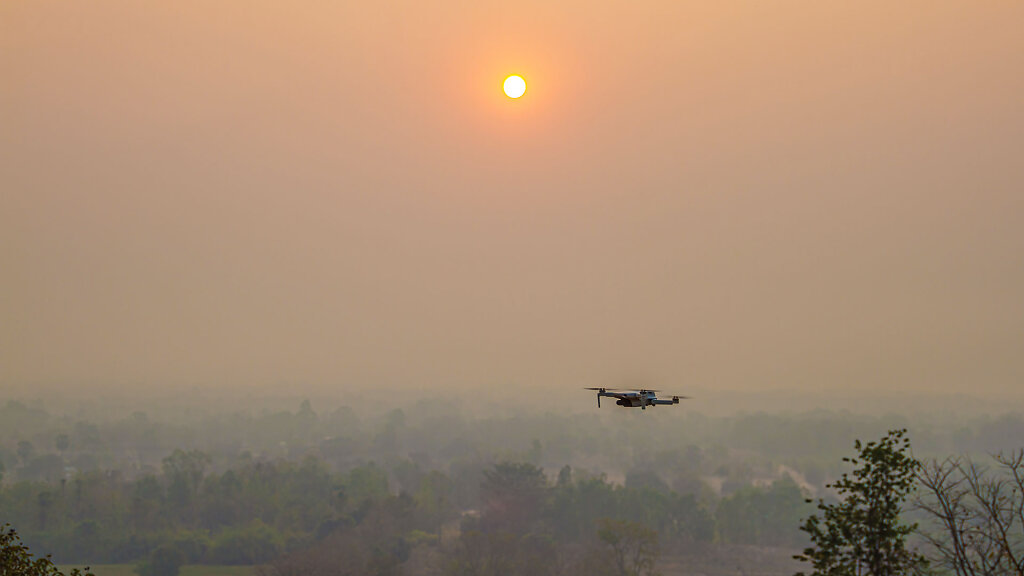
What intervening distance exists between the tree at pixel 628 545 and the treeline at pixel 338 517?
25.4ft

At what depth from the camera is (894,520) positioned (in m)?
41.1

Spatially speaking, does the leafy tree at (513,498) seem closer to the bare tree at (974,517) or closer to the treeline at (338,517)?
the treeline at (338,517)

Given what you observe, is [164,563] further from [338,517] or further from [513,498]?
[513,498]

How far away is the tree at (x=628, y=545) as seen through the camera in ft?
436

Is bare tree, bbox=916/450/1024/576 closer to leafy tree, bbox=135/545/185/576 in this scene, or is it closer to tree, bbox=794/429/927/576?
tree, bbox=794/429/927/576

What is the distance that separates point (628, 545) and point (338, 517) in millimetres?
60949

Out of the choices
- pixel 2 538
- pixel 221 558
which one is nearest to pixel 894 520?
pixel 2 538

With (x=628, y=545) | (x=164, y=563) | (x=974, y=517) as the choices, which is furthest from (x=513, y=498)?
(x=974, y=517)

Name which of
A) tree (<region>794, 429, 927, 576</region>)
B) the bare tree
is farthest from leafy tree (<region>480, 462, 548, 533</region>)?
the bare tree

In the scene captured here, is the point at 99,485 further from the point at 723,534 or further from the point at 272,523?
the point at 723,534

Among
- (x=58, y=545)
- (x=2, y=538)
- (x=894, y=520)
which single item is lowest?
(x=58, y=545)

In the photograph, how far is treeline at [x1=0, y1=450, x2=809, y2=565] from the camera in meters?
150

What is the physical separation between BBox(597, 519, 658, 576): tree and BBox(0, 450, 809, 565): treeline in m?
7.74

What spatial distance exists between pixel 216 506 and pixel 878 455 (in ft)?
539
